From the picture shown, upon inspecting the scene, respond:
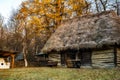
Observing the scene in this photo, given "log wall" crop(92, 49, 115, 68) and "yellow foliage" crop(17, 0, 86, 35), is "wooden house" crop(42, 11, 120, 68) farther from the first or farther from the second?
"yellow foliage" crop(17, 0, 86, 35)

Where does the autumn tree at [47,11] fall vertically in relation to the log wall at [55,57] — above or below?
above

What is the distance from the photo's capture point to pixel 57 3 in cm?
3925

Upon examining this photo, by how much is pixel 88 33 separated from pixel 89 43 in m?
2.26

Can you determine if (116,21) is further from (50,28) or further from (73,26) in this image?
(50,28)

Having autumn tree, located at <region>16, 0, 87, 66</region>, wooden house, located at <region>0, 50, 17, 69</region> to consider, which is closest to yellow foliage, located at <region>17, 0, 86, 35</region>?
autumn tree, located at <region>16, 0, 87, 66</region>

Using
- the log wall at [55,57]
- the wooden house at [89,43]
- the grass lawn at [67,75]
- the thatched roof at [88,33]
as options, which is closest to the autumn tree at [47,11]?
the thatched roof at [88,33]

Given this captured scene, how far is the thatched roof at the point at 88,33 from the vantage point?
79.0 ft

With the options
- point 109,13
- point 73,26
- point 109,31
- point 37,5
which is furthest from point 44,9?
point 109,31

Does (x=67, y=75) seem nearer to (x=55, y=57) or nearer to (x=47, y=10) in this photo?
(x=55, y=57)

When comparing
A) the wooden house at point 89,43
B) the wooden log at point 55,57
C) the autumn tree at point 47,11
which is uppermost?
the autumn tree at point 47,11

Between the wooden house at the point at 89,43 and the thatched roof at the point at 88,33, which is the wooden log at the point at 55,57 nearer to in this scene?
the wooden house at the point at 89,43

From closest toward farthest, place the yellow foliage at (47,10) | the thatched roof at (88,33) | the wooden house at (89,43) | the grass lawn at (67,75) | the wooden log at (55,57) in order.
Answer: the grass lawn at (67,75) < the wooden house at (89,43) < the thatched roof at (88,33) < the wooden log at (55,57) < the yellow foliage at (47,10)

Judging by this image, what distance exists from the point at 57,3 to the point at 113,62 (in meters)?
17.8

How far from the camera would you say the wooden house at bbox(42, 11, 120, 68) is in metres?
23.9
